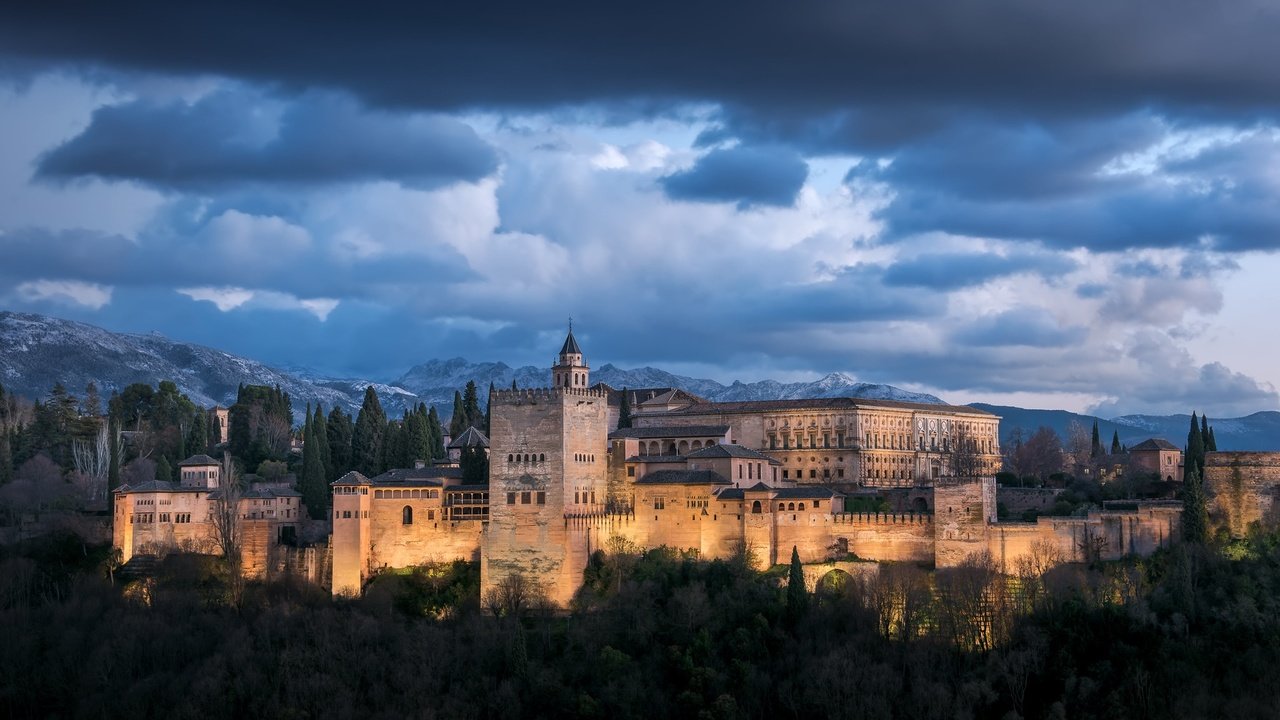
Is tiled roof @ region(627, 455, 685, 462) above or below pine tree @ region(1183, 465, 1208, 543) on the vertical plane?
above

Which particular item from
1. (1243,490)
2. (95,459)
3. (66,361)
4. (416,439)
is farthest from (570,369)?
(66,361)

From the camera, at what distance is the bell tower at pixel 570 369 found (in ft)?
210

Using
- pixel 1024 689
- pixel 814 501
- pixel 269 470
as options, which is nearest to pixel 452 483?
pixel 814 501

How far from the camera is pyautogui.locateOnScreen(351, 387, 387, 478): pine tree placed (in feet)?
262

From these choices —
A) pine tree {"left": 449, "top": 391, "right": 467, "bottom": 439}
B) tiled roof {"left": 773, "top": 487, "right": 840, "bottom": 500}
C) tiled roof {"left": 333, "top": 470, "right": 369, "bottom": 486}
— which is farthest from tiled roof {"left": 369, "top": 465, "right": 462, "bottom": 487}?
pine tree {"left": 449, "top": 391, "right": 467, "bottom": 439}

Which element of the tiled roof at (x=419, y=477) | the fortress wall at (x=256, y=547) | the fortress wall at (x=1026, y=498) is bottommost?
the fortress wall at (x=256, y=547)

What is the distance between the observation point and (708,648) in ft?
177

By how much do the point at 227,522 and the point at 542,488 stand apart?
50.3 feet

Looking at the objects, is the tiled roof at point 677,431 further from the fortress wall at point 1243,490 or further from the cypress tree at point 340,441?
the fortress wall at point 1243,490

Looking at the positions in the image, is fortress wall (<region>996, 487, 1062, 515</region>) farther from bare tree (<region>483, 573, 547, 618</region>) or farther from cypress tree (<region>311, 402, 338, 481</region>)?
cypress tree (<region>311, 402, 338, 481</region>)

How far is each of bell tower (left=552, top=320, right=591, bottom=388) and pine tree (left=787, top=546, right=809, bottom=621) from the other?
41.7ft

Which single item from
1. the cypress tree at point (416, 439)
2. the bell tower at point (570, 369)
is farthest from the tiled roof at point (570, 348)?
the cypress tree at point (416, 439)

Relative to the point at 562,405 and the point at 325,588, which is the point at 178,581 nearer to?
the point at 325,588

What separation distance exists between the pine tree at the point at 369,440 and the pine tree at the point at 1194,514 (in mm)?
39377
